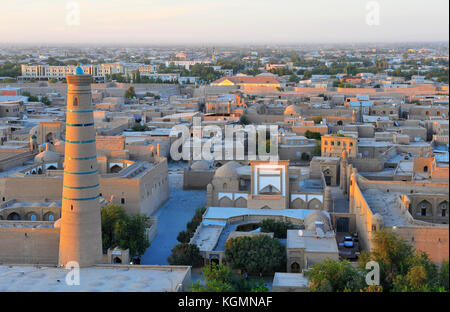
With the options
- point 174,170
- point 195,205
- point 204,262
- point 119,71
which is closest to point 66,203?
point 204,262

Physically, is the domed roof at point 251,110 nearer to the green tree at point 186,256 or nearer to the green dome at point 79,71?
the green tree at point 186,256

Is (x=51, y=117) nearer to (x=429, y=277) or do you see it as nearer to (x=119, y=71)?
(x=429, y=277)

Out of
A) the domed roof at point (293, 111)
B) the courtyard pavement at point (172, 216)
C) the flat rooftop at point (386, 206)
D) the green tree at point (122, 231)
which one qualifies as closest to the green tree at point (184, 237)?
the courtyard pavement at point (172, 216)

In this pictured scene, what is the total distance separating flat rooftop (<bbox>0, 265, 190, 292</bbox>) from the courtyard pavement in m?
2.57

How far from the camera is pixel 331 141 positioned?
20.8 metres

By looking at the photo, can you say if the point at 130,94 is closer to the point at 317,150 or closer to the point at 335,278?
the point at 317,150

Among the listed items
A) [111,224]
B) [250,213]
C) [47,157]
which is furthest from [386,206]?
[47,157]

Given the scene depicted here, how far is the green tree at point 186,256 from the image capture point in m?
12.2

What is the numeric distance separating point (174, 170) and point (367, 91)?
23.4 m

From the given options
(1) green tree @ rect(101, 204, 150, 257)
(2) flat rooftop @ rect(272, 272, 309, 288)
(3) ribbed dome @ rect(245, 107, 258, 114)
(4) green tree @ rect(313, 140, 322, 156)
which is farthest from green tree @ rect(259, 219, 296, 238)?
(3) ribbed dome @ rect(245, 107, 258, 114)

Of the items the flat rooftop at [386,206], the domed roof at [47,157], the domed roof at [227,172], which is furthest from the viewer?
the domed roof at [47,157]

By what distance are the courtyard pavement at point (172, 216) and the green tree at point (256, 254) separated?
5.41 feet

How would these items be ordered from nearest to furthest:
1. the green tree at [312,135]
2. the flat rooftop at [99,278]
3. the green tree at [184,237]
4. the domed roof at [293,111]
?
the flat rooftop at [99,278] → the green tree at [184,237] → the green tree at [312,135] → the domed roof at [293,111]

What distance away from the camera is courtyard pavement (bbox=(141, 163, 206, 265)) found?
1359cm
